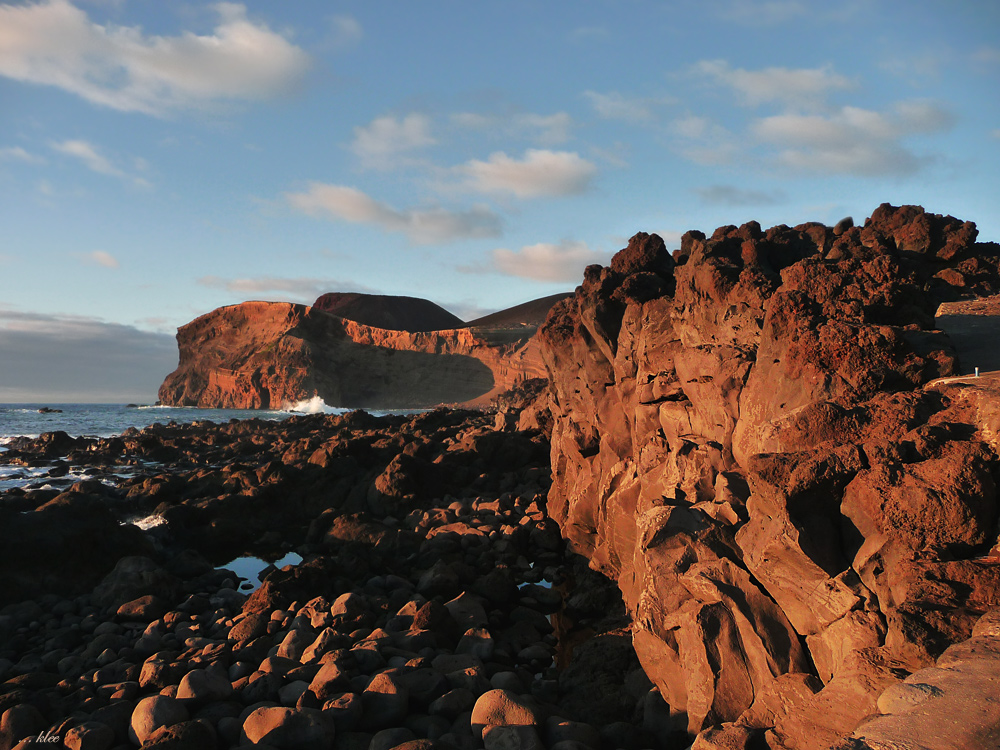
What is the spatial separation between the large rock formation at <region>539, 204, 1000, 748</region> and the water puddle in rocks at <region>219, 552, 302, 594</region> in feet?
23.8

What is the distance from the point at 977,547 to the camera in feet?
13.9

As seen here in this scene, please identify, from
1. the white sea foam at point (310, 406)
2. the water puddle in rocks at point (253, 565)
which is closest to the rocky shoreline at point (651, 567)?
the water puddle in rocks at point (253, 565)

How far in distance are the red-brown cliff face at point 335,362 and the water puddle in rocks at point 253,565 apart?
6397 centimetres

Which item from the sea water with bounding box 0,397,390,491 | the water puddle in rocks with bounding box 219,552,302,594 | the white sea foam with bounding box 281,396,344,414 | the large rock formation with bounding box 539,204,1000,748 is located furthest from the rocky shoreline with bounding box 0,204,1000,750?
the white sea foam with bounding box 281,396,344,414

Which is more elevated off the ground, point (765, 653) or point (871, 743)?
point (871, 743)

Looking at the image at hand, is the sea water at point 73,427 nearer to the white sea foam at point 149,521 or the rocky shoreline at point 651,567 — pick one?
the white sea foam at point 149,521

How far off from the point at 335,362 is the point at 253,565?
74923 mm

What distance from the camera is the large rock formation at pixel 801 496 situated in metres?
4.19

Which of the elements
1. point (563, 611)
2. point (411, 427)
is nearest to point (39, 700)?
point (563, 611)

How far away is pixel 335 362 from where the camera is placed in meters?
85.9

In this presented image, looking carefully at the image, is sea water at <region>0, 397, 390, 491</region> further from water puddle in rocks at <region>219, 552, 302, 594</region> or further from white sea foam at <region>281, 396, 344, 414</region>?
water puddle in rocks at <region>219, 552, 302, 594</region>

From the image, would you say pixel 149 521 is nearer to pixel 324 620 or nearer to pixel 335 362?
pixel 324 620

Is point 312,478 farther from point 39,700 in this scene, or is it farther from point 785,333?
point 785,333

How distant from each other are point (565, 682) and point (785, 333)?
16.3 ft
